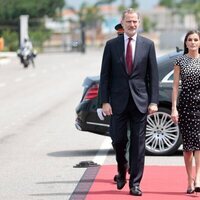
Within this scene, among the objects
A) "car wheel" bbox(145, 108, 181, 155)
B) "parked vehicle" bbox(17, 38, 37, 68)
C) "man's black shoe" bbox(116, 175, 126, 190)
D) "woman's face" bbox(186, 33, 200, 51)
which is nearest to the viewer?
"woman's face" bbox(186, 33, 200, 51)

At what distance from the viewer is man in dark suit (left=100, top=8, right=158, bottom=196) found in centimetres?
890

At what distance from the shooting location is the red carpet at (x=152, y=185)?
902 cm

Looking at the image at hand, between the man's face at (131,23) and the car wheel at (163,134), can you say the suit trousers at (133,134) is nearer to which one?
the man's face at (131,23)

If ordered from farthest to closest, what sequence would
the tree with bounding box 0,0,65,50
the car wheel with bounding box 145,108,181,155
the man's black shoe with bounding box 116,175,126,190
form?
the tree with bounding box 0,0,65,50
the car wheel with bounding box 145,108,181,155
the man's black shoe with bounding box 116,175,126,190

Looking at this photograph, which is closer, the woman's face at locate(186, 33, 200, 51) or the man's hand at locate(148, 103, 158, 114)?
the man's hand at locate(148, 103, 158, 114)

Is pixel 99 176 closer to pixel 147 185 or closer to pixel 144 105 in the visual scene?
pixel 147 185

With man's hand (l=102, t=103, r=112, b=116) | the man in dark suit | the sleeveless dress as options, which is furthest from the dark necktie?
the sleeveless dress

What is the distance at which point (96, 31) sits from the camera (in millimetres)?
165375

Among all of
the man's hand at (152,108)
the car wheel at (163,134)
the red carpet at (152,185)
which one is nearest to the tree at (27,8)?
the car wheel at (163,134)

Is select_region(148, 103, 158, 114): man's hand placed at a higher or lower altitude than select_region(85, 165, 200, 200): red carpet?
higher

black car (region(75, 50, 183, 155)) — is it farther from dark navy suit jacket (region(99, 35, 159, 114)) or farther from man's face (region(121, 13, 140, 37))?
man's face (region(121, 13, 140, 37))

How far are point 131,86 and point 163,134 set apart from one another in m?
3.48

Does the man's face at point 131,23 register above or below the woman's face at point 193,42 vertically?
above

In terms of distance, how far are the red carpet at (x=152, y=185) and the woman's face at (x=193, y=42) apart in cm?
151
